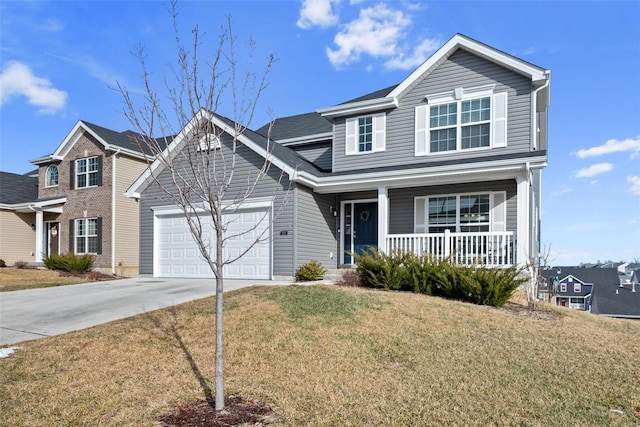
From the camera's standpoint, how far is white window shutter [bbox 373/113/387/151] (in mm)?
14047

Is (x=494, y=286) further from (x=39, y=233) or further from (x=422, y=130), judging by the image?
(x=39, y=233)

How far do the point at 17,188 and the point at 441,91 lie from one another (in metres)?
24.0

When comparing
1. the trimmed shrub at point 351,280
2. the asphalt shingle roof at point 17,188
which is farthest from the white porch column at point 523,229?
the asphalt shingle roof at point 17,188

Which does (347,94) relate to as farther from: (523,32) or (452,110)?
(523,32)

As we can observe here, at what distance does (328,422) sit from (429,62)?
12.3 m

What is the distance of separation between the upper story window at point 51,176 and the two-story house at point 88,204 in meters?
0.05

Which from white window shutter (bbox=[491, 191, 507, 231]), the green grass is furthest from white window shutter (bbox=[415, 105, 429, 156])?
the green grass

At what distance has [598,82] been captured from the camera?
39.4 feet

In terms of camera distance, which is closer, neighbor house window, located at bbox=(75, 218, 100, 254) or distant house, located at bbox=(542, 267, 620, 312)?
neighbor house window, located at bbox=(75, 218, 100, 254)

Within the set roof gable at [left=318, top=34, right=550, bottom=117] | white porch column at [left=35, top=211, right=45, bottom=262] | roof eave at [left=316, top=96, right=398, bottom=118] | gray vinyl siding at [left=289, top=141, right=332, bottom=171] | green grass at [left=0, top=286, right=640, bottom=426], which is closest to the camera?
green grass at [left=0, top=286, right=640, bottom=426]

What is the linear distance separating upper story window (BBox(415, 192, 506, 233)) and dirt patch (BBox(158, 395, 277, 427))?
10105 millimetres

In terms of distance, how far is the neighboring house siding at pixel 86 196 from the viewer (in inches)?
754

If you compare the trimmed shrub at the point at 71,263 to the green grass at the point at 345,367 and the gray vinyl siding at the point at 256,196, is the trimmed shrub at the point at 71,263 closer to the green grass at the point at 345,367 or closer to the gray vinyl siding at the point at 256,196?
the gray vinyl siding at the point at 256,196

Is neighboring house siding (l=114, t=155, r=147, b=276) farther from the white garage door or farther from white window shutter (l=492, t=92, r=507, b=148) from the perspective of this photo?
white window shutter (l=492, t=92, r=507, b=148)
